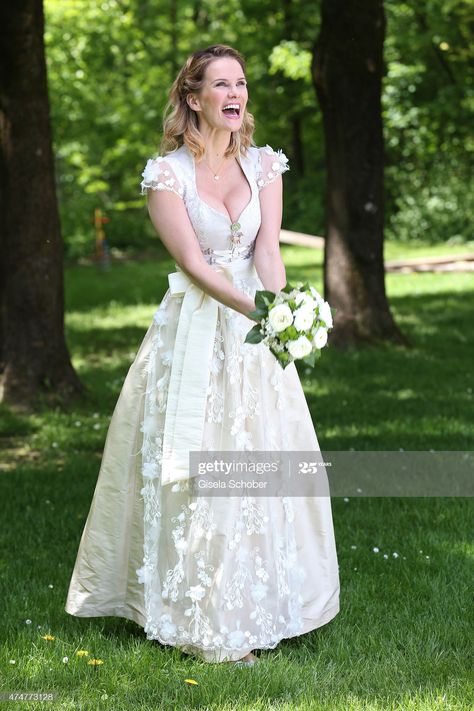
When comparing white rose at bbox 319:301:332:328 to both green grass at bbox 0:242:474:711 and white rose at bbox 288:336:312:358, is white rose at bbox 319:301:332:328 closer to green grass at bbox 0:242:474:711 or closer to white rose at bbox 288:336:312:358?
white rose at bbox 288:336:312:358

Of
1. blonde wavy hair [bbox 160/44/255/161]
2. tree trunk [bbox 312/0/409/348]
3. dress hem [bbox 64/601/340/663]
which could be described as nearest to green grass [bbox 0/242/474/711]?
dress hem [bbox 64/601/340/663]

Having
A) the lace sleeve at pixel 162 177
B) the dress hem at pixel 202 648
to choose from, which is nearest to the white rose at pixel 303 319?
the lace sleeve at pixel 162 177

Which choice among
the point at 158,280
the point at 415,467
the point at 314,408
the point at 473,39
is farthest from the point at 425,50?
the point at 415,467

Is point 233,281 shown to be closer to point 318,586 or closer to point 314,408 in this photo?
point 318,586

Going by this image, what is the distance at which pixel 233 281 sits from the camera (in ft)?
14.2

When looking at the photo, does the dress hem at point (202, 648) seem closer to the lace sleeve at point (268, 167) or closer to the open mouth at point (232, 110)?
the lace sleeve at point (268, 167)

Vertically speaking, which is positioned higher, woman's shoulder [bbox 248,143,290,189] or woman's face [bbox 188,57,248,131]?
woman's face [bbox 188,57,248,131]

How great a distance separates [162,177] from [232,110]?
1.24ft

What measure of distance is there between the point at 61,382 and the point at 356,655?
17.0 ft

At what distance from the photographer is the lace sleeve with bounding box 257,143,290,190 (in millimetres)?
4406

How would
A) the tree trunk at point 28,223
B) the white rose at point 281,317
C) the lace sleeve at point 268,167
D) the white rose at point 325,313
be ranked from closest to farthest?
1. the white rose at point 281,317
2. the white rose at point 325,313
3. the lace sleeve at point 268,167
4. the tree trunk at point 28,223

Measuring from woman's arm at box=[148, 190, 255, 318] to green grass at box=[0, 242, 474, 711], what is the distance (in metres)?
1.40

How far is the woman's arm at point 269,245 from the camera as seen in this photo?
169 inches

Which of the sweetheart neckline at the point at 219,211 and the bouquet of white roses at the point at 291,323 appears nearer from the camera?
the bouquet of white roses at the point at 291,323
